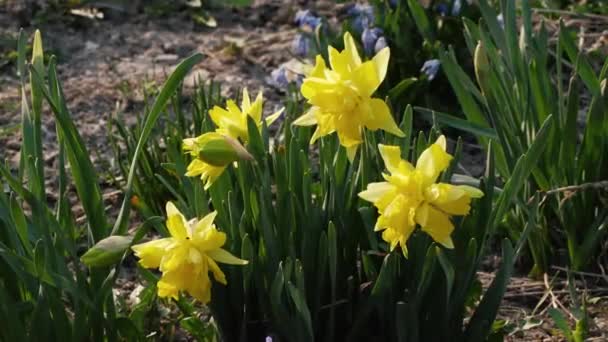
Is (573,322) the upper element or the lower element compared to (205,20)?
lower

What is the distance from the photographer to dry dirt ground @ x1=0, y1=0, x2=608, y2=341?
3521 mm

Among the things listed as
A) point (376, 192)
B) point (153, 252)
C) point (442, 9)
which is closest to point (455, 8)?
point (442, 9)

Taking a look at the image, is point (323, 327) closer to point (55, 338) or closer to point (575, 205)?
point (55, 338)

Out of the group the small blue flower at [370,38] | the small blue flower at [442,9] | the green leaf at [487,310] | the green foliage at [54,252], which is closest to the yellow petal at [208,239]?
the green foliage at [54,252]

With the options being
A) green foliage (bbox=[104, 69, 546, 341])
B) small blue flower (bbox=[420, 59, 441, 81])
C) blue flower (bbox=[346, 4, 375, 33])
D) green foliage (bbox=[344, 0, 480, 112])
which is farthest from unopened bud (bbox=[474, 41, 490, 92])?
blue flower (bbox=[346, 4, 375, 33])

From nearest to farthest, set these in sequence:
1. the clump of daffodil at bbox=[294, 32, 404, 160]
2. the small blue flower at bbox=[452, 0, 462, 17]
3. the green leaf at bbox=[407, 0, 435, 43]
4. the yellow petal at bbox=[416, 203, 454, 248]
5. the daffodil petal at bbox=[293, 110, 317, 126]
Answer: the yellow petal at bbox=[416, 203, 454, 248]
the clump of daffodil at bbox=[294, 32, 404, 160]
the daffodil petal at bbox=[293, 110, 317, 126]
the green leaf at bbox=[407, 0, 435, 43]
the small blue flower at bbox=[452, 0, 462, 17]

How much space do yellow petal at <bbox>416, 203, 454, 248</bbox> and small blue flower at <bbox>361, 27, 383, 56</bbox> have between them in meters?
1.67

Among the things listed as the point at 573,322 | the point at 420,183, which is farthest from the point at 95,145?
the point at 420,183

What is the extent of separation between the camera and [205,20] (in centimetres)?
431

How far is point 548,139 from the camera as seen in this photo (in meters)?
2.48

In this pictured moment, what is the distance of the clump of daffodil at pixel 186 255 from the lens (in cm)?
171

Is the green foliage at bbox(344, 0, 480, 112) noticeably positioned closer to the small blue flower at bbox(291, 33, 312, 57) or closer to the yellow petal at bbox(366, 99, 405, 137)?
the small blue flower at bbox(291, 33, 312, 57)

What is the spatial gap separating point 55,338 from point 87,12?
2.62 metres

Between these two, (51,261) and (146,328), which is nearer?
(51,261)
